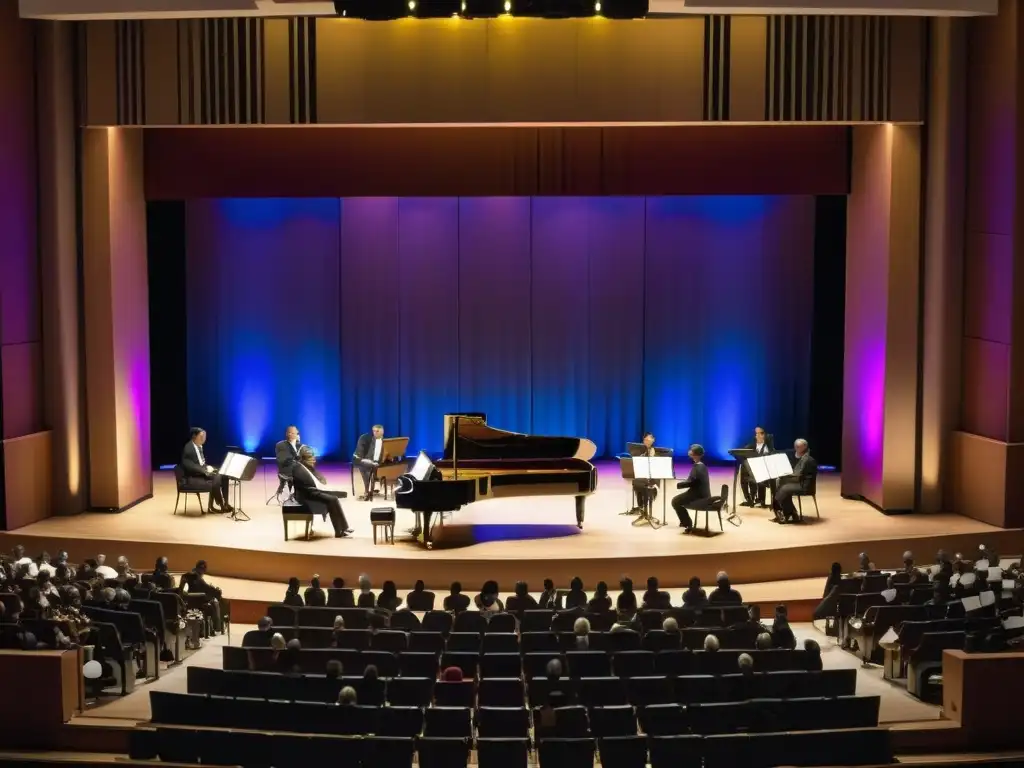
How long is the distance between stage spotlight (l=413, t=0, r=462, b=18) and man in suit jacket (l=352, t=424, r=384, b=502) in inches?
205

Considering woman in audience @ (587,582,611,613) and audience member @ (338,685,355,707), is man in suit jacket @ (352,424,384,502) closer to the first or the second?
woman in audience @ (587,582,611,613)

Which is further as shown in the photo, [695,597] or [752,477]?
[752,477]

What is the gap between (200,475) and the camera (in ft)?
52.4

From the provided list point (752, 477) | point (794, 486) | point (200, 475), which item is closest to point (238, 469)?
point (200, 475)

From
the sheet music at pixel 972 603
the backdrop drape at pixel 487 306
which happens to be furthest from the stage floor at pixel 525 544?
the backdrop drape at pixel 487 306

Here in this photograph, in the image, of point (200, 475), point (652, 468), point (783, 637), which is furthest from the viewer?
point (200, 475)

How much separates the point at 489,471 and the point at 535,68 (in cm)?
452

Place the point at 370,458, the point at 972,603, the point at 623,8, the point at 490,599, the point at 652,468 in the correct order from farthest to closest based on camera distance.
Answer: the point at 370,458, the point at 652,468, the point at 623,8, the point at 490,599, the point at 972,603

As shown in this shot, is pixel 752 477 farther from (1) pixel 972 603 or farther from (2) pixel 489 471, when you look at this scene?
(1) pixel 972 603

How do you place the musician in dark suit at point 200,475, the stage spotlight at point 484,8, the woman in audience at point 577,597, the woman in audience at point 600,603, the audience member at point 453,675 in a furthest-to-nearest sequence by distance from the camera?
1. the musician in dark suit at point 200,475
2. the stage spotlight at point 484,8
3. the woman in audience at point 577,597
4. the woman in audience at point 600,603
5. the audience member at point 453,675

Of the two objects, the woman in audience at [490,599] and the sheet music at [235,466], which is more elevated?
the sheet music at [235,466]

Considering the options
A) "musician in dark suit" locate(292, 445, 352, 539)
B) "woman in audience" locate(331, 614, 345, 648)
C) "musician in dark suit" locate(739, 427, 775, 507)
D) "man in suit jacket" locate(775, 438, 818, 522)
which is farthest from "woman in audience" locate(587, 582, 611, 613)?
"musician in dark suit" locate(739, 427, 775, 507)

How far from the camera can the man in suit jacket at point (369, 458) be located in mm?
16500

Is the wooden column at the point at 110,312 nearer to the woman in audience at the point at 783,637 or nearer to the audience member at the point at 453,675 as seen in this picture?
the audience member at the point at 453,675
